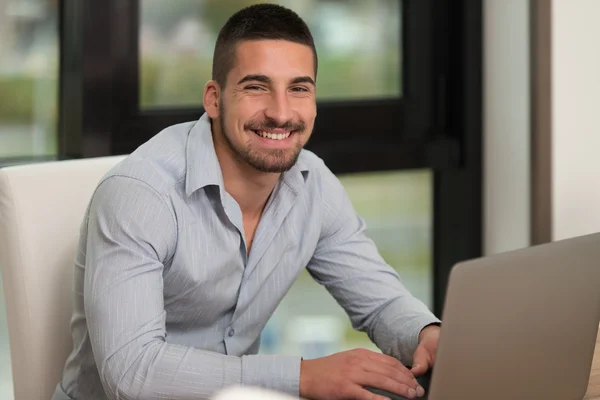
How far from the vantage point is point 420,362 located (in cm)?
146

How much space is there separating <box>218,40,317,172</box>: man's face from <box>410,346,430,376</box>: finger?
1.36ft

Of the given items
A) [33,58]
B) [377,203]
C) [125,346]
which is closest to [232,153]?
[125,346]

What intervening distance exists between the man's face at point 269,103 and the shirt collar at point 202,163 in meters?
0.04

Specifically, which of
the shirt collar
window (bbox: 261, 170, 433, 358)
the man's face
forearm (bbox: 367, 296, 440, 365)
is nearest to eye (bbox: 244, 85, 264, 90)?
the man's face

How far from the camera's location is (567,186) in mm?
2814

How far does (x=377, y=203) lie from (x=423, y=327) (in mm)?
1409

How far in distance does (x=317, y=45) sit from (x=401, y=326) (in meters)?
1.35

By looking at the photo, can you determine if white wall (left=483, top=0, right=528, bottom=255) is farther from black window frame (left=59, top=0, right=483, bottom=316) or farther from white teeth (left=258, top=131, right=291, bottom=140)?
white teeth (left=258, top=131, right=291, bottom=140)

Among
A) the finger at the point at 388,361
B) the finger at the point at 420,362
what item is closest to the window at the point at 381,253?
the finger at the point at 420,362

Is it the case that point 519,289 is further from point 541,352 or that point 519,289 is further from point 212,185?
point 212,185

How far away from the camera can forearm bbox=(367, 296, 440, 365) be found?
1.63 m

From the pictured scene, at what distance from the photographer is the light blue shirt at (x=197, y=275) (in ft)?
4.65

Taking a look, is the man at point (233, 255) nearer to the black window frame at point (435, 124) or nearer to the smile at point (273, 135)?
the smile at point (273, 135)

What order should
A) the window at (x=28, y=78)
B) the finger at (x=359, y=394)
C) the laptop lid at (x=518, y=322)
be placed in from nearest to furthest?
the laptop lid at (x=518, y=322), the finger at (x=359, y=394), the window at (x=28, y=78)
